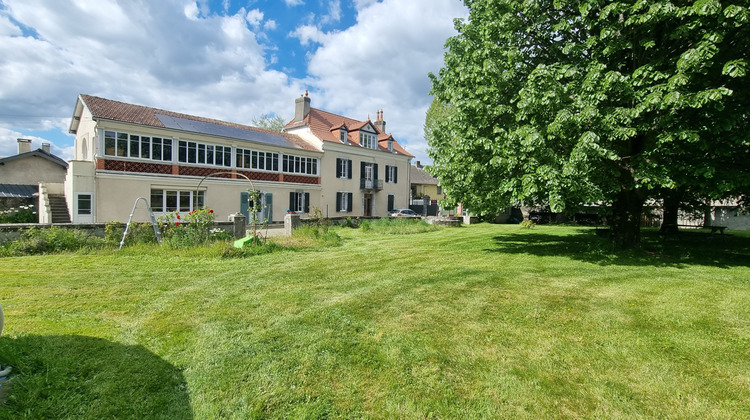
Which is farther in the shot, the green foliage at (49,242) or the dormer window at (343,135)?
the dormer window at (343,135)

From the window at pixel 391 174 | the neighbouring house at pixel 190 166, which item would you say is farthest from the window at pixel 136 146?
the window at pixel 391 174

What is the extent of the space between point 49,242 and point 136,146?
10.8 meters

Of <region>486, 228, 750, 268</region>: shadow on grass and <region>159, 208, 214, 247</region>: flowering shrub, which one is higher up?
<region>159, 208, 214, 247</region>: flowering shrub

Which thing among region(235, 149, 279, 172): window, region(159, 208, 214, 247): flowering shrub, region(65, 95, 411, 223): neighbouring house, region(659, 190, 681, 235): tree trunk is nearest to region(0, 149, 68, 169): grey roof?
region(65, 95, 411, 223): neighbouring house

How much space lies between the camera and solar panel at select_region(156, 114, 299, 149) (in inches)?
795

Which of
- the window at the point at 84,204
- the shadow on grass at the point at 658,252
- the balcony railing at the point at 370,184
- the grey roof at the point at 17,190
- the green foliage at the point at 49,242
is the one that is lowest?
the shadow on grass at the point at 658,252

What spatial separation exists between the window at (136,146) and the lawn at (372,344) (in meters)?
12.4

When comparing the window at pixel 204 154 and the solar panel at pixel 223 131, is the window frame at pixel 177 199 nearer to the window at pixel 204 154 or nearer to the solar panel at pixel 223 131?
the window at pixel 204 154

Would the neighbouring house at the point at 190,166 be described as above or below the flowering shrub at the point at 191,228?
above

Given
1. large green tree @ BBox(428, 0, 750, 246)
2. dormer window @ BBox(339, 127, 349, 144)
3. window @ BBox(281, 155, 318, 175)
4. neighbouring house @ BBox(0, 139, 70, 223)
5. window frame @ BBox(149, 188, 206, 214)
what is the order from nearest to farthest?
large green tree @ BBox(428, 0, 750, 246) < neighbouring house @ BBox(0, 139, 70, 223) < window frame @ BBox(149, 188, 206, 214) < window @ BBox(281, 155, 318, 175) < dormer window @ BBox(339, 127, 349, 144)

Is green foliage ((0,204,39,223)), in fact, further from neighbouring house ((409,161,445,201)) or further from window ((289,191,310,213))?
neighbouring house ((409,161,445,201))

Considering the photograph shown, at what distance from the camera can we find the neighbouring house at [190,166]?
17094 mm

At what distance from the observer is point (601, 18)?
7629mm

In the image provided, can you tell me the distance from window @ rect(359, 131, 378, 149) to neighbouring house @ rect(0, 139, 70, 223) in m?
20.0
